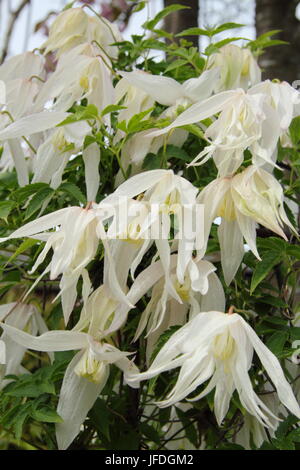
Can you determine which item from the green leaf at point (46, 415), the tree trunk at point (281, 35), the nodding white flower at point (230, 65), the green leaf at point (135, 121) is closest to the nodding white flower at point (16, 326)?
the green leaf at point (46, 415)

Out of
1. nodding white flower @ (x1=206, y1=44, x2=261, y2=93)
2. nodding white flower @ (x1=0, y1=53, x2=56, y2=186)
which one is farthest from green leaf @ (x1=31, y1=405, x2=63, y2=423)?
nodding white flower @ (x1=206, y1=44, x2=261, y2=93)

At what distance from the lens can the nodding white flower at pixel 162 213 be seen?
2.37ft

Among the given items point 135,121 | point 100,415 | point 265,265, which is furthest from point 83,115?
point 100,415

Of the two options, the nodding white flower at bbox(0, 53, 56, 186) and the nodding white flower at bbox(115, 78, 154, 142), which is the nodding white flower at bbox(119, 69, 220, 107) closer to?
the nodding white flower at bbox(115, 78, 154, 142)

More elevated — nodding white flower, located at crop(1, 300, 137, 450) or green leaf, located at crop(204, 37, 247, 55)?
green leaf, located at crop(204, 37, 247, 55)

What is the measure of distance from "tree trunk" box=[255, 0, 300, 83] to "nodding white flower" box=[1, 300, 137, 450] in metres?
1.22

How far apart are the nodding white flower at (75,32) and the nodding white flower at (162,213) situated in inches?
16.2

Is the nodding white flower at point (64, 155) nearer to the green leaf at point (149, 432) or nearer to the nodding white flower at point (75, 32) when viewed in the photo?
the nodding white flower at point (75, 32)

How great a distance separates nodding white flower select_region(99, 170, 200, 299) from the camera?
2.37ft
